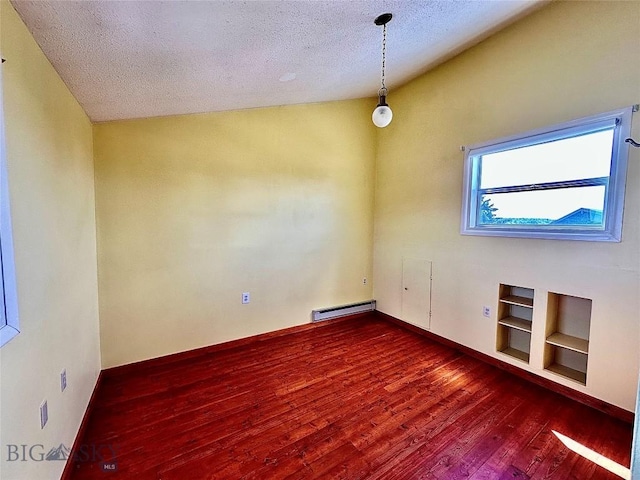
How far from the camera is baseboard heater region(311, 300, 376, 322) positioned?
11.8 ft

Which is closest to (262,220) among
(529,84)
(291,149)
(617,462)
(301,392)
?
(291,149)

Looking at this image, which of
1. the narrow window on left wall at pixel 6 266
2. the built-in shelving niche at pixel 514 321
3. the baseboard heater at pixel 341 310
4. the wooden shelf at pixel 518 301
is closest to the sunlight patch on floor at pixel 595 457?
the built-in shelving niche at pixel 514 321

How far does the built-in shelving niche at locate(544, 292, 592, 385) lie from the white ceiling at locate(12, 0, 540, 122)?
2.40 meters

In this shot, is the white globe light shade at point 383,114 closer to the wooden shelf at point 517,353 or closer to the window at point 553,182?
the window at point 553,182

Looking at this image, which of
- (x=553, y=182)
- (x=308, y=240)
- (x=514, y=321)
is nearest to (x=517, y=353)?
(x=514, y=321)

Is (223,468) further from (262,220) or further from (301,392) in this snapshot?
(262,220)

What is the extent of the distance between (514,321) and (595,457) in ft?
3.69

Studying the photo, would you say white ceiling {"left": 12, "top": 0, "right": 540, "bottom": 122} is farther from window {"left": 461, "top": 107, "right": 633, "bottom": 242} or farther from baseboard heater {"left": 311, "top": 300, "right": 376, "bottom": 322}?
baseboard heater {"left": 311, "top": 300, "right": 376, "bottom": 322}

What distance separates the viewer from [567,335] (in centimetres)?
233

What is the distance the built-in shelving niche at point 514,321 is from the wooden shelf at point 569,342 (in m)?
0.20

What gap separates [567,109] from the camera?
214cm

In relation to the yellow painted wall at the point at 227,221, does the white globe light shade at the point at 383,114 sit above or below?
above

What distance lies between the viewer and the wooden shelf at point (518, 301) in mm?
2426

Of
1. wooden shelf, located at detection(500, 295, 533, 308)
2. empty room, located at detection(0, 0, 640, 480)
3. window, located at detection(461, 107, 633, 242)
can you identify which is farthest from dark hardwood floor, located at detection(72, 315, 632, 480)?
window, located at detection(461, 107, 633, 242)
